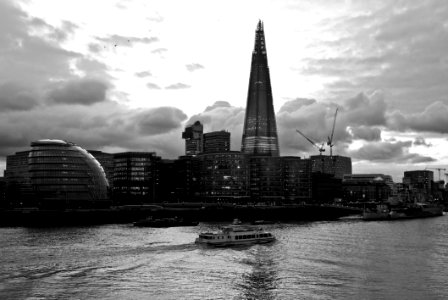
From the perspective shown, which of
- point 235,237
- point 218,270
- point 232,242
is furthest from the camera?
point 235,237

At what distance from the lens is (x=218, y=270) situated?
79.0 meters

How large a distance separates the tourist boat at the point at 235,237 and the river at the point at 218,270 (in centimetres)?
380

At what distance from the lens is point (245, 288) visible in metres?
67.1

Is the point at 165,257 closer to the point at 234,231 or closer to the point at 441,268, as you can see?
the point at 234,231

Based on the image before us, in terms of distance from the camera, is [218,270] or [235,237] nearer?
[218,270]

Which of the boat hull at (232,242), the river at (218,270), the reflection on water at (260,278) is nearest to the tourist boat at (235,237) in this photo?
the boat hull at (232,242)

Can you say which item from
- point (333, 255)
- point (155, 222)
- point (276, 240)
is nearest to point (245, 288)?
point (333, 255)

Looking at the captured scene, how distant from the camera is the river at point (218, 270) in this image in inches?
2532

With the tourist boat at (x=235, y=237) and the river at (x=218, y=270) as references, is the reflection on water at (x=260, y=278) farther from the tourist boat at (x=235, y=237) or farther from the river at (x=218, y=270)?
the tourist boat at (x=235, y=237)

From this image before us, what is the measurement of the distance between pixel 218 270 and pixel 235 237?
32.7 m

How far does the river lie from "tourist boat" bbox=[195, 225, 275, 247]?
3796mm

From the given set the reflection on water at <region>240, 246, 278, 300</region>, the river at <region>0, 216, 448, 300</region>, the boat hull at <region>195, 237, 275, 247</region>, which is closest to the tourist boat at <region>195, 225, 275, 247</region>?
the boat hull at <region>195, 237, 275, 247</region>

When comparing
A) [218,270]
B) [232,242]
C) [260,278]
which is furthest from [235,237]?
[260,278]

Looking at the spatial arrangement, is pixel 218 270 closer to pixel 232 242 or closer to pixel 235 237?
pixel 232 242
